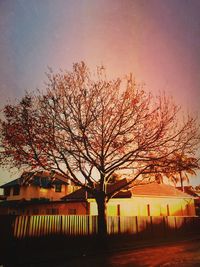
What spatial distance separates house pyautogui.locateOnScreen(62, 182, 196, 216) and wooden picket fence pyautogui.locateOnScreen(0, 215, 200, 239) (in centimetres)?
516

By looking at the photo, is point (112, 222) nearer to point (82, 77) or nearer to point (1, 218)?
point (1, 218)

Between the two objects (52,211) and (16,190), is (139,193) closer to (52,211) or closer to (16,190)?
(52,211)

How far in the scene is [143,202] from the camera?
110ft

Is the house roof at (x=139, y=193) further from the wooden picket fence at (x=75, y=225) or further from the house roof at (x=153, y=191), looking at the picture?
the wooden picket fence at (x=75, y=225)

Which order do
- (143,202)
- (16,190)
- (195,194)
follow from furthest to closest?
(195,194) < (16,190) < (143,202)

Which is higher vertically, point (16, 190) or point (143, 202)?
point (16, 190)

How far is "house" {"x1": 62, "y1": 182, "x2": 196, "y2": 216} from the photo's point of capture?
30.5 meters

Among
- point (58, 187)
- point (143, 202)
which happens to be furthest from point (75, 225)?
point (58, 187)

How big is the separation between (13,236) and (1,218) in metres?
1.13

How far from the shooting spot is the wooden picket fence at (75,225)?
14.2m

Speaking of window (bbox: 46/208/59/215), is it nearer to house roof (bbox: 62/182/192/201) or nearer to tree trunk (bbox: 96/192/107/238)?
house roof (bbox: 62/182/192/201)

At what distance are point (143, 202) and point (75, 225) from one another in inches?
696

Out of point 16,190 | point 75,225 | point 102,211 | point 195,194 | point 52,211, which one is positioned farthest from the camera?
point 195,194

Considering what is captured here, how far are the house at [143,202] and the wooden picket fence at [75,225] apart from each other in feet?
16.9
